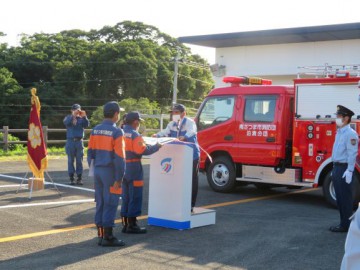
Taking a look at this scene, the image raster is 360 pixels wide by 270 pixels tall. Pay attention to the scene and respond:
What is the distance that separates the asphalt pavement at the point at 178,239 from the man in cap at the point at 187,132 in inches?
30.3

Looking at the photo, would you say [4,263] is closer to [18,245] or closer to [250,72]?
[18,245]


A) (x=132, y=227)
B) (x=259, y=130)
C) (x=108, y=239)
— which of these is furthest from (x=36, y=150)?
(x=259, y=130)

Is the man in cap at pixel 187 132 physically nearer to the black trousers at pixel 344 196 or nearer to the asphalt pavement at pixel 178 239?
the asphalt pavement at pixel 178 239

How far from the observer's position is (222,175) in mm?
12602

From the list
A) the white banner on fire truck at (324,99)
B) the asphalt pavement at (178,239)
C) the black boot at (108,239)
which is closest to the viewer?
the asphalt pavement at (178,239)

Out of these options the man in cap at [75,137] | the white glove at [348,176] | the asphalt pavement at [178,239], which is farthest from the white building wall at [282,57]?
the white glove at [348,176]

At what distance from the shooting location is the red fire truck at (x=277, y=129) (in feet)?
35.8

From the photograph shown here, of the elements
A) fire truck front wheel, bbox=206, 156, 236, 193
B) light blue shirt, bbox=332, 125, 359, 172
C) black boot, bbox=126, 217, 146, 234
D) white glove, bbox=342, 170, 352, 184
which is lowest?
black boot, bbox=126, 217, 146, 234

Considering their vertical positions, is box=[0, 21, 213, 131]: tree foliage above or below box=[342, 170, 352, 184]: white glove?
above

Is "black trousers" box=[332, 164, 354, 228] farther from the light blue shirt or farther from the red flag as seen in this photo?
the red flag

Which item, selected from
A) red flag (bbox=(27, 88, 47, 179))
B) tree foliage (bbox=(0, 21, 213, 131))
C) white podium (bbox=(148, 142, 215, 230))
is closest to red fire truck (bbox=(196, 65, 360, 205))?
white podium (bbox=(148, 142, 215, 230))

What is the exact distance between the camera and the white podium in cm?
827

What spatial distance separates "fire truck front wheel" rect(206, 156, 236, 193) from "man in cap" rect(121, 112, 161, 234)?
15.7 ft

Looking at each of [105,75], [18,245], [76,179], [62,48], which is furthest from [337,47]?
[62,48]
